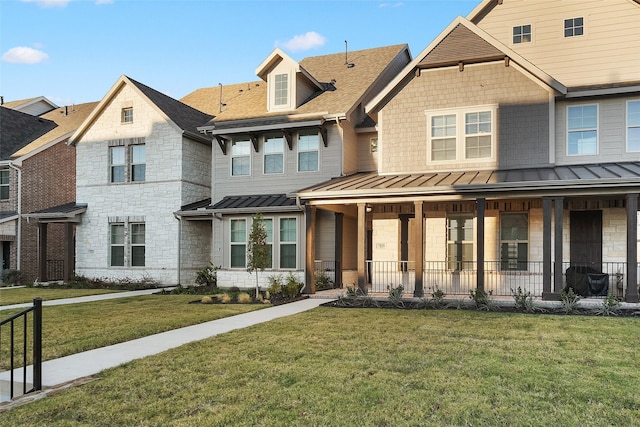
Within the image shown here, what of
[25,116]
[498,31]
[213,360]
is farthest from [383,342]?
[25,116]

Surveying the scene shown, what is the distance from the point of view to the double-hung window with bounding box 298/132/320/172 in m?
18.2

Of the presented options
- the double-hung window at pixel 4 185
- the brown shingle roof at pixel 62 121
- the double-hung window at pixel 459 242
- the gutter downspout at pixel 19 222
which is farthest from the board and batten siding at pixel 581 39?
the double-hung window at pixel 4 185

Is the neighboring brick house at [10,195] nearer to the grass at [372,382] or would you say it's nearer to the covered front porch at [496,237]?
the covered front porch at [496,237]

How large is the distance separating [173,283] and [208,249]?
7.14 feet

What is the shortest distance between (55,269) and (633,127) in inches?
936

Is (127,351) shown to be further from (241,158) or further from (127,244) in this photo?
(127,244)

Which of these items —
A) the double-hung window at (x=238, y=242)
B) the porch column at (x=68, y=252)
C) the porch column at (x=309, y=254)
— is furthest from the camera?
the porch column at (x=68, y=252)

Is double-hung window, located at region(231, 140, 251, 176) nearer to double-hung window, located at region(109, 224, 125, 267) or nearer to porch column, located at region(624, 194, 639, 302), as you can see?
double-hung window, located at region(109, 224, 125, 267)

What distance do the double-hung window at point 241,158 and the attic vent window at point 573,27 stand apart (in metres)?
11.6

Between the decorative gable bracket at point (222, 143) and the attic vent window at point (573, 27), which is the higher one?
the attic vent window at point (573, 27)

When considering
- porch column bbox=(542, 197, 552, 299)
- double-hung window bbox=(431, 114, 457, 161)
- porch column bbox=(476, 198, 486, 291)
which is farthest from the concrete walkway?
double-hung window bbox=(431, 114, 457, 161)

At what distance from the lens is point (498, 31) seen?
1641 cm

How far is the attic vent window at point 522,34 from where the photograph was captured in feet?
52.7

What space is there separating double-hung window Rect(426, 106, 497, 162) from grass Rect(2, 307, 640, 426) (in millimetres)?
7398
